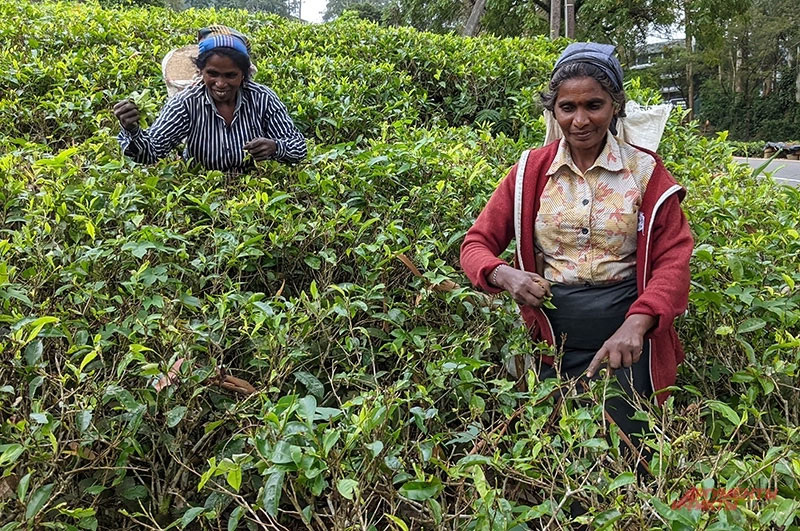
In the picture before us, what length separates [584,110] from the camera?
193 cm

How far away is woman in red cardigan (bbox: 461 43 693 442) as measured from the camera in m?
1.90

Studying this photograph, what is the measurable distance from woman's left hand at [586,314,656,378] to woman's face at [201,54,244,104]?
6.31ft

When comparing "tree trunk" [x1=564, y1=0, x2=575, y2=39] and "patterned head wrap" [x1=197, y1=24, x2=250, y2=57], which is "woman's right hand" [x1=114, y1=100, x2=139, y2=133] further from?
"tree trunk" [x1=564, y1=0, x2=575, y2=39]

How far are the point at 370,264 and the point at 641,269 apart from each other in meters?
0.87

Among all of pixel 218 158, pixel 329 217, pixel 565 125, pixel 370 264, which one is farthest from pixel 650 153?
pixel 218 158

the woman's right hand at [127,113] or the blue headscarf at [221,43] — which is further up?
the blue headscarf at [221,43]

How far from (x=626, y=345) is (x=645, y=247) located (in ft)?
1.06

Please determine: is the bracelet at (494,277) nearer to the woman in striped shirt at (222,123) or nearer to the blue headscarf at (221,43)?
the woman in striped shirt at (222,123)

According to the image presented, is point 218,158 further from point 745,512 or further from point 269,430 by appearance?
point 745,512

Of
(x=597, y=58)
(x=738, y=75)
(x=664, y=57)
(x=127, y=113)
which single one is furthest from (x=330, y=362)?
(x=738, y=75)

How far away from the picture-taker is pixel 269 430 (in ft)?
4.70

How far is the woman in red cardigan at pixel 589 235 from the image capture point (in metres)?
1.90

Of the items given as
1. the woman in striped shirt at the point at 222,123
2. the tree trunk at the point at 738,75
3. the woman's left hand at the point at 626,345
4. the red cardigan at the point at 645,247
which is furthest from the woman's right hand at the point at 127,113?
the tree trunk at the point at 738,75

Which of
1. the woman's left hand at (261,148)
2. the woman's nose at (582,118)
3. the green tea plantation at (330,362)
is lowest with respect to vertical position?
the green tea plantation at (330,362)
